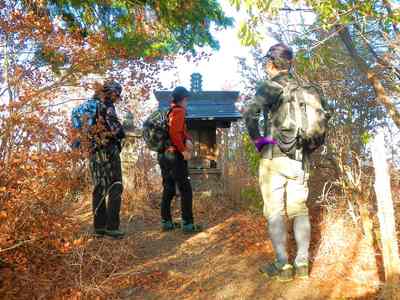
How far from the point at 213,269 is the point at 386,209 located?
1732 millimetres

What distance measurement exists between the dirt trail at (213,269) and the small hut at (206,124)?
3.40 metres

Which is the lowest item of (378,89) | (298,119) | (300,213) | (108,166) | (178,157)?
(300,213)

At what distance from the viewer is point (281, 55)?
325 cm

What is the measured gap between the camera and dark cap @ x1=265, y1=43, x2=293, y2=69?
3238 millimetres

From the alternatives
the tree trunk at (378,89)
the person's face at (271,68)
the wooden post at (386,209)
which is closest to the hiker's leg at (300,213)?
the wooden post at (386,209)

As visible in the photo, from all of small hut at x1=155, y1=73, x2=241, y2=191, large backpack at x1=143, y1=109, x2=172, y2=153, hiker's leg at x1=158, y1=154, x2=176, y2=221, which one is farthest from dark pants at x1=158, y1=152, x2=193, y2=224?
small hut at x1=155, y1=73, x2=241, y2=191

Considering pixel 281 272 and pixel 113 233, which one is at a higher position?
pixel 113 233

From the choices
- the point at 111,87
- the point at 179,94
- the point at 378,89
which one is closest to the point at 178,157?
the point at 179,94

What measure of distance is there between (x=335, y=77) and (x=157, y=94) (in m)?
4.51

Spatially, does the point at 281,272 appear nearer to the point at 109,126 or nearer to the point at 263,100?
the point at 263,100

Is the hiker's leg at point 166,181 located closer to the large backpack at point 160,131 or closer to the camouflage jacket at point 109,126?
the large backpack at point 160,131

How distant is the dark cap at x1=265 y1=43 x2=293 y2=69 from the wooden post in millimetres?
1019

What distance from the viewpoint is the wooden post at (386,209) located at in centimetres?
259

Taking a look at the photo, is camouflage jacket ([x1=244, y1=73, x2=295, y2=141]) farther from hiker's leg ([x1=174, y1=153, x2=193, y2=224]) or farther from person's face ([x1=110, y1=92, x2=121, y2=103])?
hiker's leg ([x1=174, y1=153, x2=193, y2=224])
